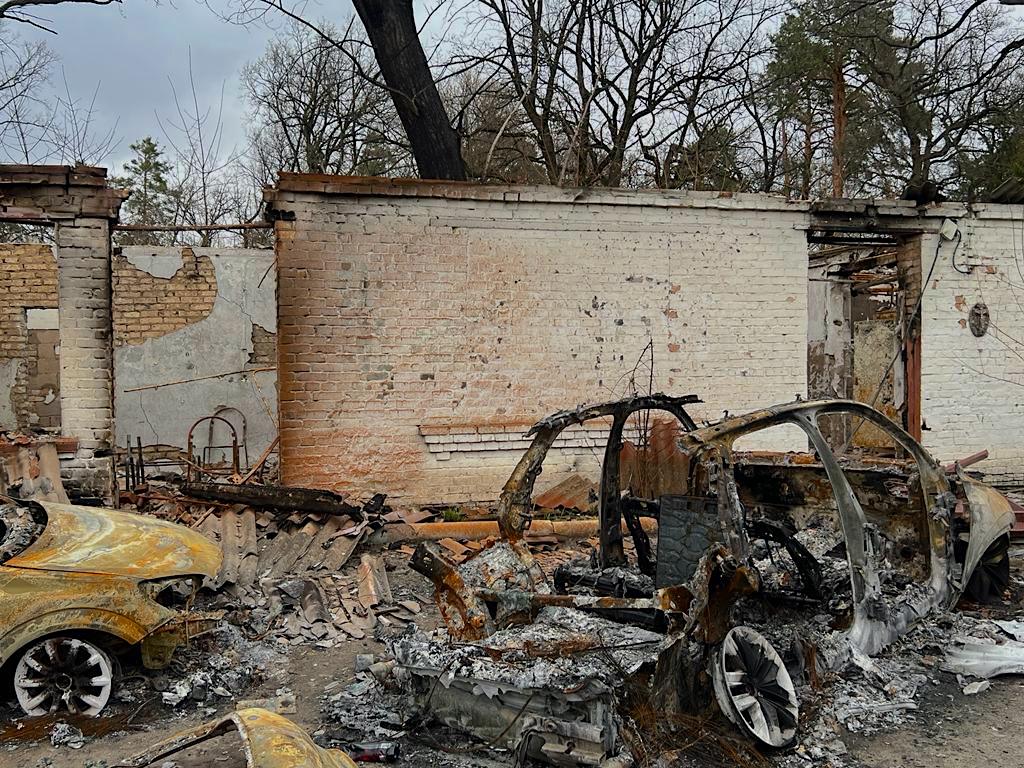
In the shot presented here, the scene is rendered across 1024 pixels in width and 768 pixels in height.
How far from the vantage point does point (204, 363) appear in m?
14.4

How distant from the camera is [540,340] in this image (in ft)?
32.3

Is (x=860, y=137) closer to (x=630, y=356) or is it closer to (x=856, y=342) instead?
(x=856, y=342)

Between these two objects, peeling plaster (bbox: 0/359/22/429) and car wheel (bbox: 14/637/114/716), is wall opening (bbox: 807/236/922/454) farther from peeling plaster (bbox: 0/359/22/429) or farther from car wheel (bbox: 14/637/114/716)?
peeling plaster (bbox: 0/359/22/429)

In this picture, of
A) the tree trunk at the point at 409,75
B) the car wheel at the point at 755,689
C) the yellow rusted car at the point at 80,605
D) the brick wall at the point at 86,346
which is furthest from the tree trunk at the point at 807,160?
the yellow rusted car at the point at 80,605

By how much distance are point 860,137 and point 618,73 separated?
5931mm

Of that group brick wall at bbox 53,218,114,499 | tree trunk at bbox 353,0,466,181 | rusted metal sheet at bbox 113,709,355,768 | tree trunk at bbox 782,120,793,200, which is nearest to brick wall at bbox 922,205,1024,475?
tree trunk at bbox 353,0,466,181

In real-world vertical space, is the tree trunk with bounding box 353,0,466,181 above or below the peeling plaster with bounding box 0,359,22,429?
above

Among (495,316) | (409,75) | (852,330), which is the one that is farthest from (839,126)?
(495,316)

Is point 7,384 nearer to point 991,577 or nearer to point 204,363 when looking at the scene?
point 204,363

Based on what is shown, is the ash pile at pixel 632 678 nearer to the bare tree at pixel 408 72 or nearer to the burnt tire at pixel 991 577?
the burnt tire at pixel 991 577

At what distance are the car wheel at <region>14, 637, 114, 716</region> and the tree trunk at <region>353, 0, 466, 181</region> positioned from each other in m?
8.30

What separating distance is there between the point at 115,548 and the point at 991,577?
261 inches

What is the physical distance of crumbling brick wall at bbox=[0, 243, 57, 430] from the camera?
1382cm

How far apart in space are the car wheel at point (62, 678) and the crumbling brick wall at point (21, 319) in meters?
10.7
